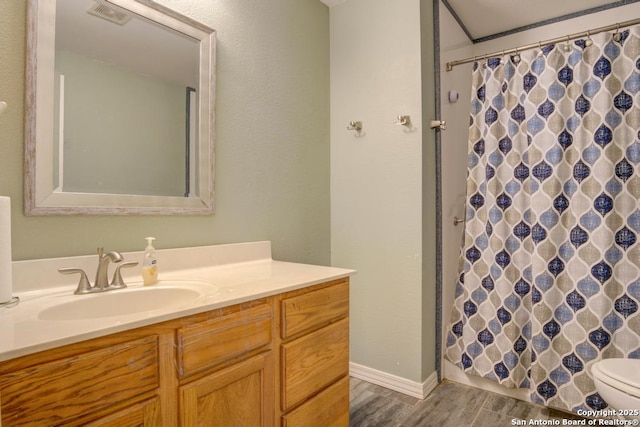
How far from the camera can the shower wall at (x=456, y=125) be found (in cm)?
223

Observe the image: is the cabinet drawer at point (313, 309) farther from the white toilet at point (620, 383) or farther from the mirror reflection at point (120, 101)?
the white toilet at point (620, 383)

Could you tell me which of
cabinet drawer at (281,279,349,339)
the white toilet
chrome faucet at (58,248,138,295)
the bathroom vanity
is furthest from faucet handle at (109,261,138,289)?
the white toilet

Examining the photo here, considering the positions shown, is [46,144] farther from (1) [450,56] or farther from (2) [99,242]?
(1) [450,56]

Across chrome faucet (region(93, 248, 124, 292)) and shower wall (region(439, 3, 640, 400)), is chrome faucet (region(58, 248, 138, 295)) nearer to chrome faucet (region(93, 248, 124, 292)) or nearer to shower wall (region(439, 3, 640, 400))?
chrome faucet (region(93, 248, 124, 292))

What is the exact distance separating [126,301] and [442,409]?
173 cm

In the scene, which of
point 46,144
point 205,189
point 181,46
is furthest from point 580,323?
point 46,144

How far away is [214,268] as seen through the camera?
5.15 ft

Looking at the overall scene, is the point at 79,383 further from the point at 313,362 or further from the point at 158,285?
the point at 313,362

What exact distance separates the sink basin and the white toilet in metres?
1.61

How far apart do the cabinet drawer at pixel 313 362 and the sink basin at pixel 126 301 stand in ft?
1.25

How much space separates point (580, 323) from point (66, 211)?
2.45 meters

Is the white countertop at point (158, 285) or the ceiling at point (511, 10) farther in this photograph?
the ceiling at point (511, 10)

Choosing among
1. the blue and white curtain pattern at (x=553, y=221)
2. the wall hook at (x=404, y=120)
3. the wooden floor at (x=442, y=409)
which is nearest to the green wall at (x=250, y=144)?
the wall hook at (x=404, y=120)

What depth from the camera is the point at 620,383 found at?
1.35 meters
